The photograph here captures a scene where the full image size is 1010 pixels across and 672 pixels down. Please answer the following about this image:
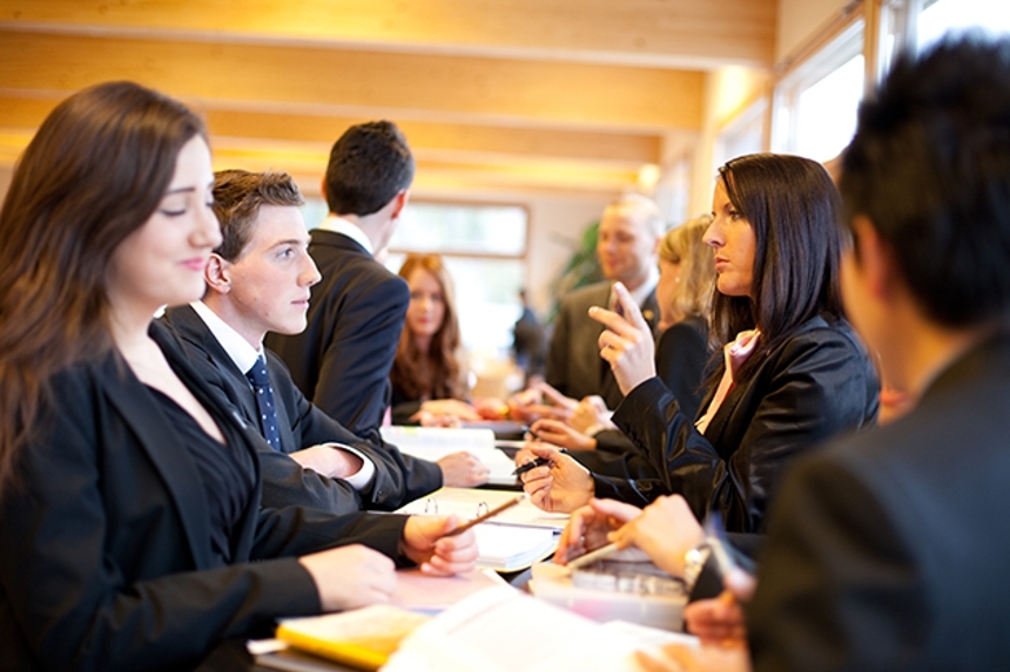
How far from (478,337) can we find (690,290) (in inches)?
541

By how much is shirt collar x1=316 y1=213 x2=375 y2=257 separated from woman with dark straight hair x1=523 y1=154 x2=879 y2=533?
50.6 inches

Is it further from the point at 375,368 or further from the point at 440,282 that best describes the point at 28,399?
the point at 440,282

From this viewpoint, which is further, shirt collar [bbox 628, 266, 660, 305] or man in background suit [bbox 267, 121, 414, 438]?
shirt collar [bbox 628, 266, 660, 305]

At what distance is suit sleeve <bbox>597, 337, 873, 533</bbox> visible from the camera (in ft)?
6.26

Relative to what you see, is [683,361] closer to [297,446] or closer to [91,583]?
[297,446]

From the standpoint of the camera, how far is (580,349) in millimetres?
4645

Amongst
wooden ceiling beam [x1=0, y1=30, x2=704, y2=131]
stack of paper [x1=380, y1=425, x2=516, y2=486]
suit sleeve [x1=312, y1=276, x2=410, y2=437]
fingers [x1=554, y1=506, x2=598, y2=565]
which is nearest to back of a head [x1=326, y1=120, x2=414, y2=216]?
suit sleeve [x1=312, y1=276, x2=410, y2=437]

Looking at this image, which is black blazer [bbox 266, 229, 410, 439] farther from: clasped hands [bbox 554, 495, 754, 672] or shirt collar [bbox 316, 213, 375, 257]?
clasped hands [bbox 554, 495, 754, 672]

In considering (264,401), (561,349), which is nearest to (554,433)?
Result: (264,401)

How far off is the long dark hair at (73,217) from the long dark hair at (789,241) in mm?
1223

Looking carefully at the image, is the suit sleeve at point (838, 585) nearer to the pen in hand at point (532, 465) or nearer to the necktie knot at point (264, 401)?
the pen in hand at point (532, 465)

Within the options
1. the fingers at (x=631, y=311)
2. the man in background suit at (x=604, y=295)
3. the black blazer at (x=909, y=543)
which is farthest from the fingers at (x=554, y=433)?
the black blazer at (x=909, y=543)

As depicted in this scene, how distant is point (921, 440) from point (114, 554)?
1.06 metres

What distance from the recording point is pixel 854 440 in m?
0.88
